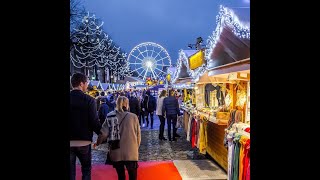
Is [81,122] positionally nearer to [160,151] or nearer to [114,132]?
[114,132]

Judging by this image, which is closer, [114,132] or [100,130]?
[100,130]

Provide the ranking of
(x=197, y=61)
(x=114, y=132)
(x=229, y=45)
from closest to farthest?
(x=114, y=132) < (x=229, y=45) < (x=197, y=61)

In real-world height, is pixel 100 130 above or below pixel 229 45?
below

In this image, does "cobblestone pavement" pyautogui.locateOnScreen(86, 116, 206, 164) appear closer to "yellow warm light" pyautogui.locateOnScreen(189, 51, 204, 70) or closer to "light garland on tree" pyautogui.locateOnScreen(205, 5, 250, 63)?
"yellow warm light" pyautogui.locateOnScreen(189, 51, 204, 70)

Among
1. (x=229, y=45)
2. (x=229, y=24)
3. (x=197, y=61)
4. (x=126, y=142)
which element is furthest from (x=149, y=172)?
(x=197, y=61)

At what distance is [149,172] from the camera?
7301 mm

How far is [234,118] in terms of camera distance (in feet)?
20.0

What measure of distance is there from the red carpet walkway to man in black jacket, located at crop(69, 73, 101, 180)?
2350mm

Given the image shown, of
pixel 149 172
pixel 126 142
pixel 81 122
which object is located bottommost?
pixel 149 172

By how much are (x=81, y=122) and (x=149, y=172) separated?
321cm
